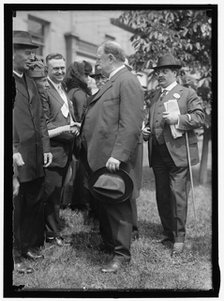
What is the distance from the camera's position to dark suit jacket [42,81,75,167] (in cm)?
479

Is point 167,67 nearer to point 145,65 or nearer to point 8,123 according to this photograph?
point 145,65

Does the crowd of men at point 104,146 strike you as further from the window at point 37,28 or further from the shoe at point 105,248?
the window at point 37,28

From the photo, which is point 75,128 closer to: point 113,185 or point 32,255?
point 113,185

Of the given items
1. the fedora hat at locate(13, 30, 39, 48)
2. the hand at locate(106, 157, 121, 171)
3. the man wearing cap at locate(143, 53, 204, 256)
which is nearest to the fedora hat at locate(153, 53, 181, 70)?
the man wearing cap at locate(143, 53, 204, 256)

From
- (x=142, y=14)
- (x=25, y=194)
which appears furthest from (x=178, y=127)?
(x=25, y=194)

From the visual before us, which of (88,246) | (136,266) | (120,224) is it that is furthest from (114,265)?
(88,246)

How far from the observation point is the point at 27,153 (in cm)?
427

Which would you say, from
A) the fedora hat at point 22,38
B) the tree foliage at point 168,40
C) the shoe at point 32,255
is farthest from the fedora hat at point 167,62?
the shoe at point 32,255

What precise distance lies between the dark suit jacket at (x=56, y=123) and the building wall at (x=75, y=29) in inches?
19.4

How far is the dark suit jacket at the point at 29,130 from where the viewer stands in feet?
13.7

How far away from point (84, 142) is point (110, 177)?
1.65ft

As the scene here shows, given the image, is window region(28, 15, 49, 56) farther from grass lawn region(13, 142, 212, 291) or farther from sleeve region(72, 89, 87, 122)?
grass lawn region(13, 142, 212, 291)

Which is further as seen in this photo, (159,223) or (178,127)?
(159,223)

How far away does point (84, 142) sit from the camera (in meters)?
4.55
